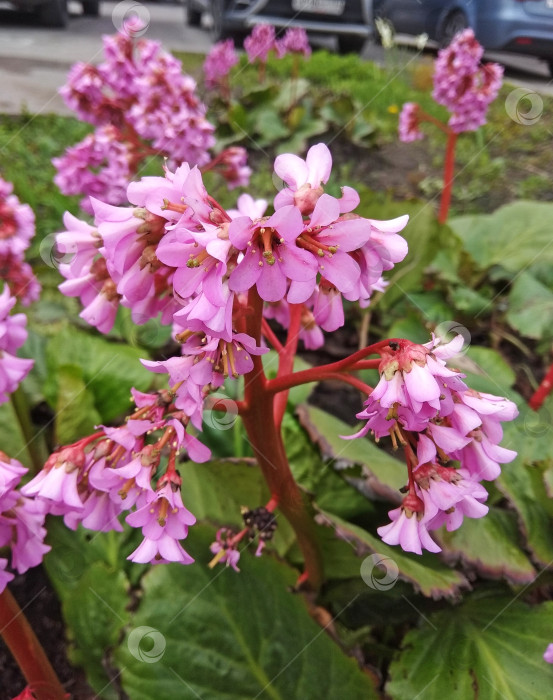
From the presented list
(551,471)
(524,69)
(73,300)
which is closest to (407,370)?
(551,471)

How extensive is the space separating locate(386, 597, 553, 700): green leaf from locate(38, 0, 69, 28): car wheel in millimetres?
2802

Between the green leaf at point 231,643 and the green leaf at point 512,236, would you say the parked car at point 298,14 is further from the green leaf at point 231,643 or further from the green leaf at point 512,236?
the green leaf at point 231,643

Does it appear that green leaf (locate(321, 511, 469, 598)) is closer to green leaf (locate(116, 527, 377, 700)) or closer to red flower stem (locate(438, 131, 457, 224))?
green leaf (locate(116, 527, 377, 700))

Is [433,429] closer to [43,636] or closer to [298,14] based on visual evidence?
[43,636]

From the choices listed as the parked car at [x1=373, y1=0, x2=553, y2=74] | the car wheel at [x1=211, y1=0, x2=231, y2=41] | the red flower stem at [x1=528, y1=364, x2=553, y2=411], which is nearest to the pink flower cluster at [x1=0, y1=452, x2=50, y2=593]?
the red flower stem at [x1=528, y1=364, x2=553, y2=411]

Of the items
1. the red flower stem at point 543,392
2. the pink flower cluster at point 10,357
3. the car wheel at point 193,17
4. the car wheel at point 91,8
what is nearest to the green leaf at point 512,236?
the red flower stem at point 543,392

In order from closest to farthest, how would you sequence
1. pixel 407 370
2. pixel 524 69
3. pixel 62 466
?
pixel 407 370
pixel 62 466
pixel 524 69

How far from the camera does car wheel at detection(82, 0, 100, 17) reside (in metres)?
2.96

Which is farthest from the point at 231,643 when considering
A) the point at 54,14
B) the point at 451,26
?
the point at 54,14

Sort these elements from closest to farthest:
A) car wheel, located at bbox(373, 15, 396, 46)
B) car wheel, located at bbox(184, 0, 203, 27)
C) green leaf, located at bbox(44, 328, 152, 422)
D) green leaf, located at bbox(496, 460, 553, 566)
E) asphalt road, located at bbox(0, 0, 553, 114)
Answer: green leaf, located at bbox(496, 460, 553, 566)
green leaf, located at bbox(44, 328, 152, 422)
car wheel, located at bbox(373, 15, 396, 46)
asphalt road, located at bbox(0, 0, 553, 114)
car wheel, located at bbox(184, 0, 203, 27)

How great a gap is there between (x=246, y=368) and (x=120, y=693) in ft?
1.79

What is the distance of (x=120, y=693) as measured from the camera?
0.76 meters

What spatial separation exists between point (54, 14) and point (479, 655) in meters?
2.91

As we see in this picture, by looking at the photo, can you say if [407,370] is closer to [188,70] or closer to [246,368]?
[246,368]
